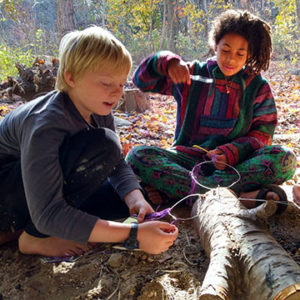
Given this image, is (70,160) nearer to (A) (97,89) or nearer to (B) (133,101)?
(A) (97,89)

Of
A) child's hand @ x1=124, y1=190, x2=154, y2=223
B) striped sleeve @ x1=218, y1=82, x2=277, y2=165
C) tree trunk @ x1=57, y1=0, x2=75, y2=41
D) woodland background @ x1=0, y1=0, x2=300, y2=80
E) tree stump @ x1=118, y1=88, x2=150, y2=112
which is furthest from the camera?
woodland background @ x1=0, y1=0, x2=300, y2=80

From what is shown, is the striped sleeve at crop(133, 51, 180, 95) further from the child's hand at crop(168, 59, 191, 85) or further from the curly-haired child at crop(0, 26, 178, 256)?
the curly-haired child at crop(0, 26, 178, 256)

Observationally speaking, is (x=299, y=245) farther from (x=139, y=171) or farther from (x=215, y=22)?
(x=215, y=22)

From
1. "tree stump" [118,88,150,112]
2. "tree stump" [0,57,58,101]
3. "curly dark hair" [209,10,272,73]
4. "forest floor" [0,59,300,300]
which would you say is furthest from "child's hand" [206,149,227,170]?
"tree stump" [118,88,150,112]

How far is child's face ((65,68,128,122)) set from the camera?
1398mm

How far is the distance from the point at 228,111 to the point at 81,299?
1594 mm

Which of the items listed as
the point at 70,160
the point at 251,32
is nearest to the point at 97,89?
the point at 70,160

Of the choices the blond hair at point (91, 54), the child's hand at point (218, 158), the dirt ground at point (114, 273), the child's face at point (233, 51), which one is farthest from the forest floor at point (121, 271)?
the child's face at point (233, 51)

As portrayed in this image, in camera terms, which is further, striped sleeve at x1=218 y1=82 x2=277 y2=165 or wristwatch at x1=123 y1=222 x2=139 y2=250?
striped sleeve at x1=218 y1=82 x2=277 y2=165

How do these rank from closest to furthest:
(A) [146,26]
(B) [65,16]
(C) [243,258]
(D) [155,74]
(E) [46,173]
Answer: (C) [243,258] < (E) [46,173] < (D) [155,74] < (B) [65,16] < (A) [146,26]

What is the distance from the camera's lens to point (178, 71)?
2002mm

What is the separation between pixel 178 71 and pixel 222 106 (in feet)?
1.56

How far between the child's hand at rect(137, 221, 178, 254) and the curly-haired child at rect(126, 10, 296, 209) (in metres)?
0.73

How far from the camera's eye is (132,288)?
1.29 meters
